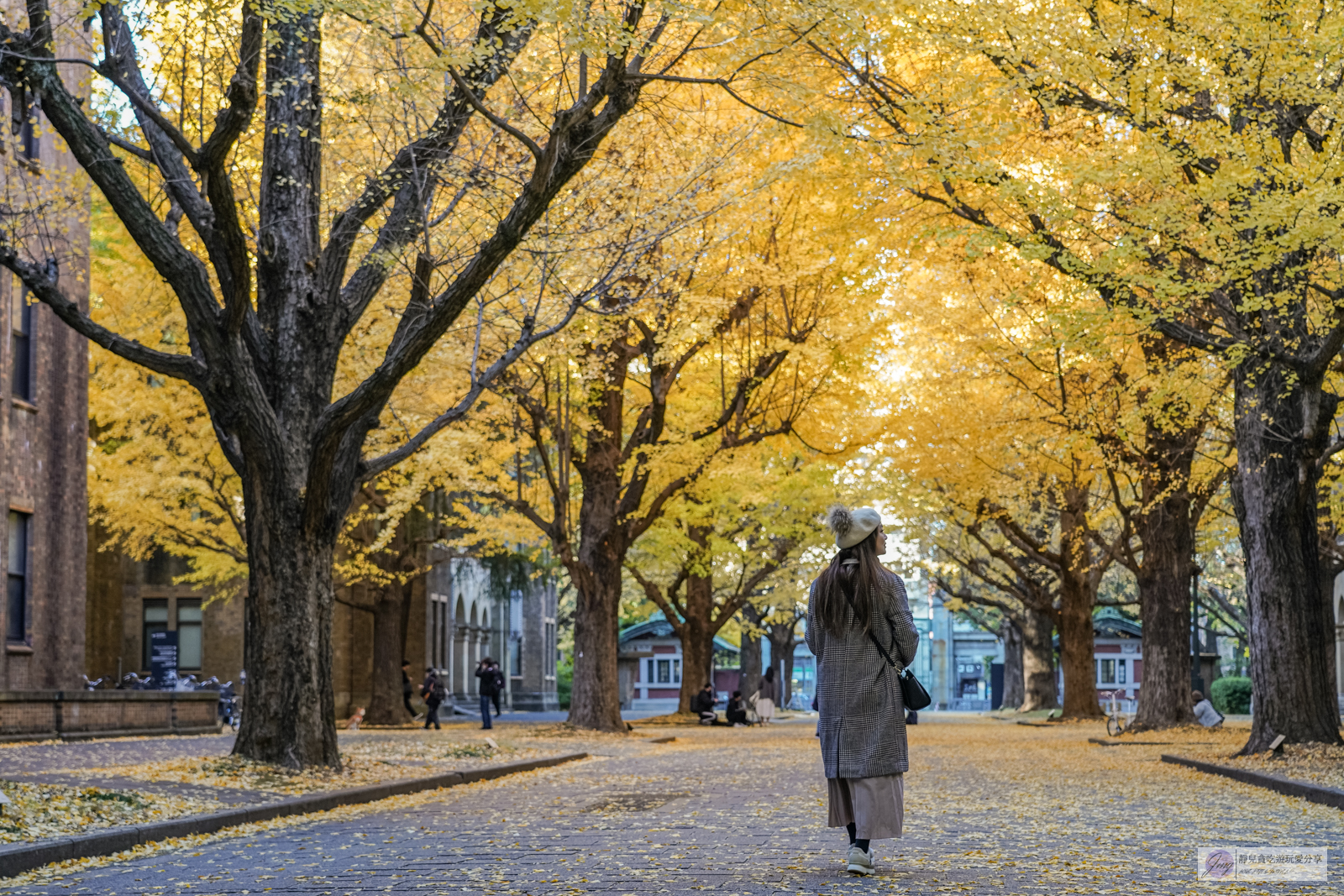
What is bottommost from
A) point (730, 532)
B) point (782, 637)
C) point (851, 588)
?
point (782, 637)

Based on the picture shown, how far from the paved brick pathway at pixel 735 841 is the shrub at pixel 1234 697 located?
32470mm

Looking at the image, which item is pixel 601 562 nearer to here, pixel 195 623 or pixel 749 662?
pixel 195 623

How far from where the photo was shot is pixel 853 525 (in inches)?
332

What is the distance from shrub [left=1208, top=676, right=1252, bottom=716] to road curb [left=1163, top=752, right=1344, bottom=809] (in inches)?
1250

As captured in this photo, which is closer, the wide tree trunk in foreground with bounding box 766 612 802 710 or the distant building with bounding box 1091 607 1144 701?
the wide tree trunk in foreground with bounding box 766 612 802 710

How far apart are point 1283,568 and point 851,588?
12.1 m

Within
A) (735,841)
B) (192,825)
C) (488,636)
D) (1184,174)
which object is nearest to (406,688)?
(488,636)

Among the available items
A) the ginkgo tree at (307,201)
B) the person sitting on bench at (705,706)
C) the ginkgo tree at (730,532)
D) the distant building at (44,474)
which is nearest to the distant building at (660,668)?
the ginkgo tree at (730,532)

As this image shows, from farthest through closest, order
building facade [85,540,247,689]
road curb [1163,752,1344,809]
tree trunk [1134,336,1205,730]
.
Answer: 1. building facade [85,540,247,689]
2. tree trunk [1134,336,1205,730]
3. road curb [1163,752,1344,809]

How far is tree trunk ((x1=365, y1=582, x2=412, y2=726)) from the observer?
35.6m

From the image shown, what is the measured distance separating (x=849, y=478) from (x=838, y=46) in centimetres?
2155

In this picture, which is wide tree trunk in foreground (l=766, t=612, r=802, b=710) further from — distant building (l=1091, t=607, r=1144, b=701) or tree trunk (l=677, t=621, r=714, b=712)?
distant building (l=1091, t=607, r=1144, b=701)

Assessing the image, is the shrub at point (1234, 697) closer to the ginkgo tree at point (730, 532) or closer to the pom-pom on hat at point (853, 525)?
the ginkgo tree at point (730, 532)

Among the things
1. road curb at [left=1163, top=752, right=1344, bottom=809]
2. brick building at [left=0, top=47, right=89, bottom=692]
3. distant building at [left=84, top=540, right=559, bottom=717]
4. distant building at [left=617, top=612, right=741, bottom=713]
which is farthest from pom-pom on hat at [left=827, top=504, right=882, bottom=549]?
distant building at [left=617, top=612, right=741, bottom=713]
